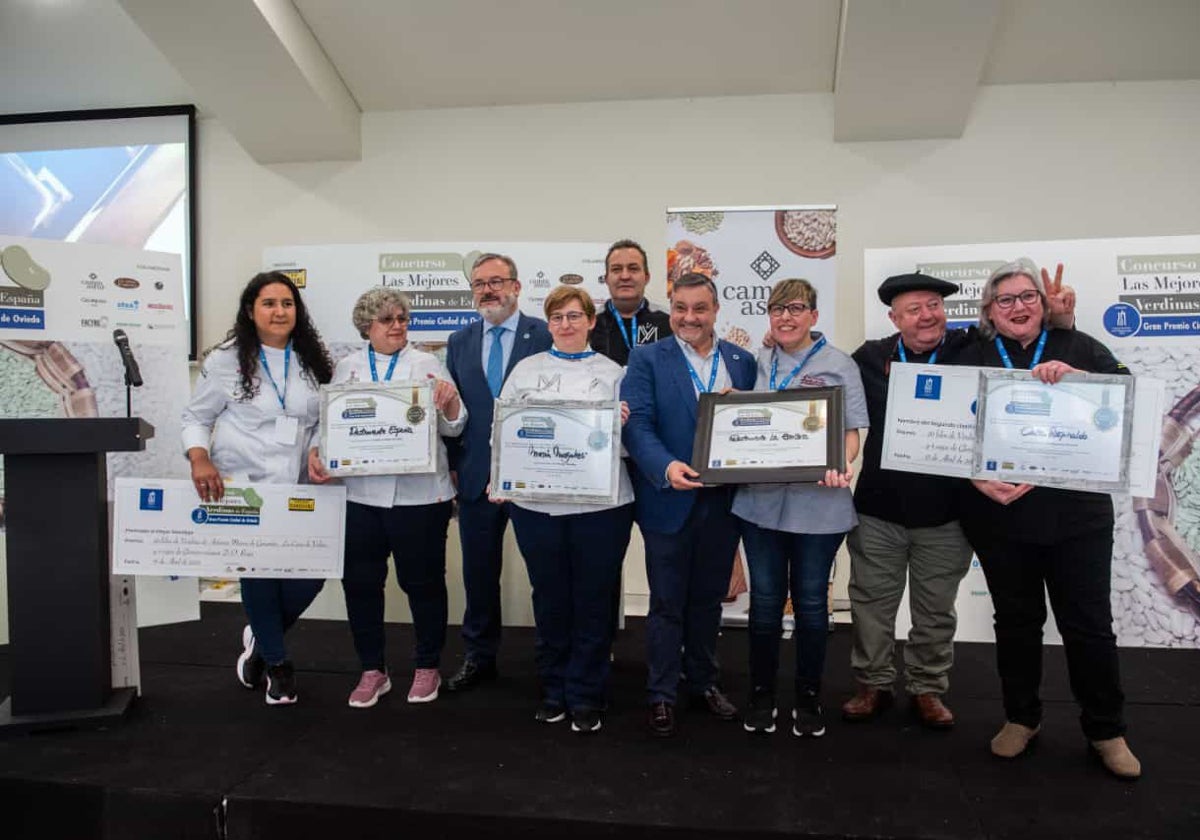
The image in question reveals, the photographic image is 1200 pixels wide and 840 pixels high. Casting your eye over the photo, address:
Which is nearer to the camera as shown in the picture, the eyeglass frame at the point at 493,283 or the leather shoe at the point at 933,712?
the leather shoe at the point at 933,712

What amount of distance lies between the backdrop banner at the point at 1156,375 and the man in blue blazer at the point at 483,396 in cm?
243

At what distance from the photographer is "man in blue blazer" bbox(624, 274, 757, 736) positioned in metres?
2.59

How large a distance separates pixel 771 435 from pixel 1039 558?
889mm

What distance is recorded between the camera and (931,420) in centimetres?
249

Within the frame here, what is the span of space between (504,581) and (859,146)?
3.20m

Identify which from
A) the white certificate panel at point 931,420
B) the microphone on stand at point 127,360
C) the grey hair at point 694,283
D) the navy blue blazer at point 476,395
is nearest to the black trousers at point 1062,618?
the white certificate panel at point 931,420

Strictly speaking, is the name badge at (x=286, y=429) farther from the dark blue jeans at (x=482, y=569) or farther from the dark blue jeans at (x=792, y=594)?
the dark blue jeans at (x=792, y=594)

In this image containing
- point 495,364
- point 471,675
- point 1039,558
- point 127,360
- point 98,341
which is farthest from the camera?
point 98,341

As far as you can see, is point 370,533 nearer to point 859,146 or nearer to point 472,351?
point 472,351

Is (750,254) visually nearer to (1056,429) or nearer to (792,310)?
(792,310)

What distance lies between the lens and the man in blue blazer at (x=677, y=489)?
2.59m

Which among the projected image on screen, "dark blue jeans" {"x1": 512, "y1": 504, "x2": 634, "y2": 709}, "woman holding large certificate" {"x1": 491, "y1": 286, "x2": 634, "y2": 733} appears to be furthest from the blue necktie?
the projected image on screen

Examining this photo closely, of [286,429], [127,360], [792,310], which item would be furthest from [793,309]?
[127,360]

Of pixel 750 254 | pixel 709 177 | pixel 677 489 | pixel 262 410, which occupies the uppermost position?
pixel 709 177
